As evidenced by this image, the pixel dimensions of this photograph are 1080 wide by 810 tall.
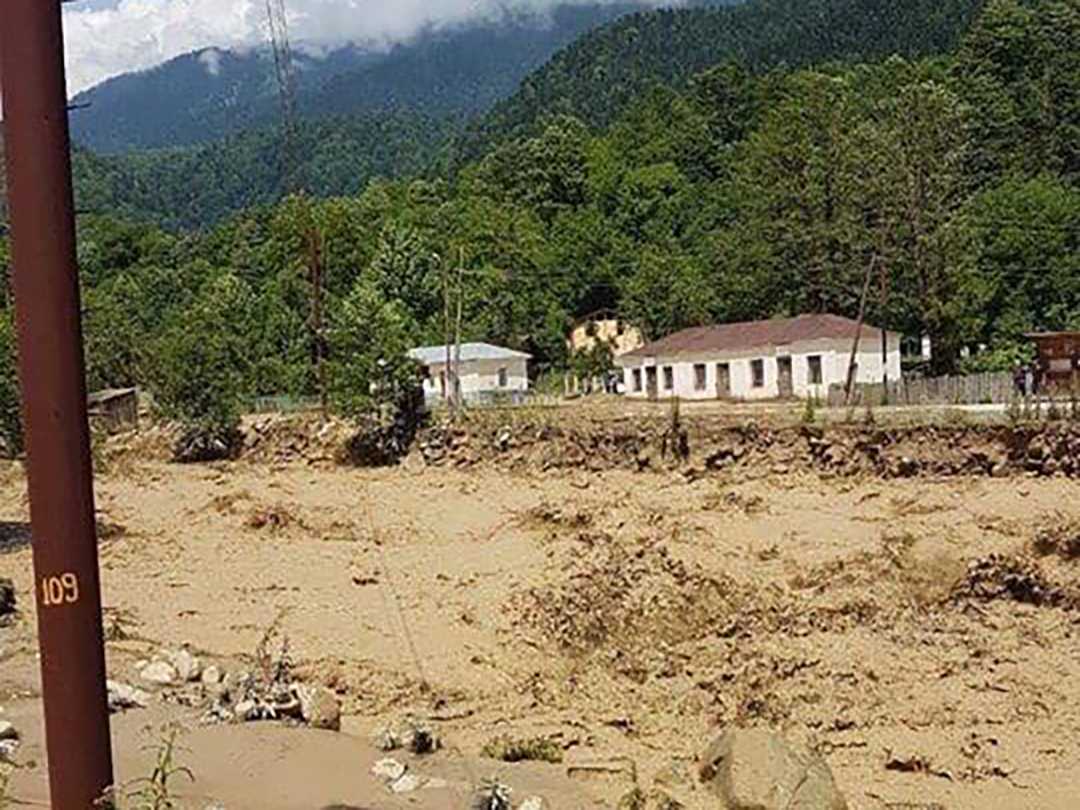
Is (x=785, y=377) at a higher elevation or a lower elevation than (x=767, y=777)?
higher

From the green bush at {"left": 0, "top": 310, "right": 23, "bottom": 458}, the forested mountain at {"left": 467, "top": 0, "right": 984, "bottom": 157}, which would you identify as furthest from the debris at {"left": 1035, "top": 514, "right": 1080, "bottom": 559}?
the forested mountain at {"left": 467, "top": 0, "right": 984, "bottom": 157}

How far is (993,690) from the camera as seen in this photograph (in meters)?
13.2

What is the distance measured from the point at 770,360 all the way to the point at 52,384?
4098cm

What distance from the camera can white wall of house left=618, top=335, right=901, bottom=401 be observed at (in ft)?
137

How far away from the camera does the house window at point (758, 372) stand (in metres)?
43.2

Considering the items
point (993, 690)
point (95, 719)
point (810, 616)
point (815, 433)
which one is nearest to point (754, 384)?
point (815, 433)

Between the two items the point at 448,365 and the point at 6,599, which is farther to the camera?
the point at 448,365

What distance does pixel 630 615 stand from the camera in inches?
676

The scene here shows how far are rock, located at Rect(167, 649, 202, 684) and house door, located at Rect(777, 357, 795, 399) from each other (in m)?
31.8

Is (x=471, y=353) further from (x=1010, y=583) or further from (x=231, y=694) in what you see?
(x=231, y=694)

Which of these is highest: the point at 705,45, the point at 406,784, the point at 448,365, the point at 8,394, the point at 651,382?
the point at 705,45

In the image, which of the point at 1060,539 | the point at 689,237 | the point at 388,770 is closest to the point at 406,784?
the point at 388,770

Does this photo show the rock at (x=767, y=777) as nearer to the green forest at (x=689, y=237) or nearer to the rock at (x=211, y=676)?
the rock at (x=211, y=676)

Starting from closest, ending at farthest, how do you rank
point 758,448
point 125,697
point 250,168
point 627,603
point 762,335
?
point 125,697 < point 627,603 < point 758,448 < point 762,335 < point 250,168
